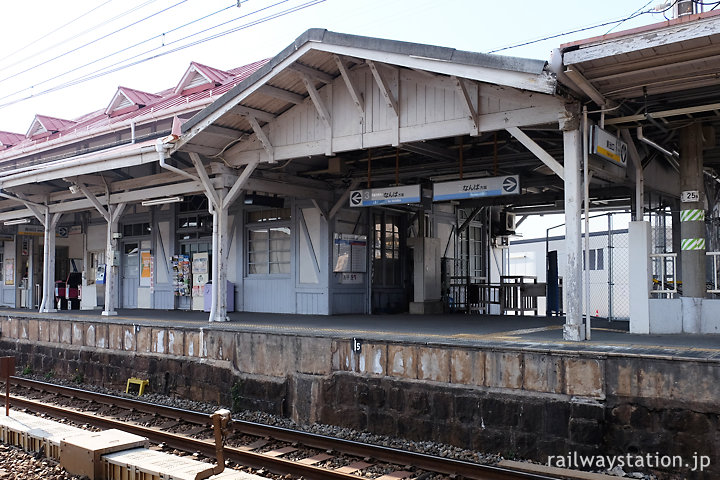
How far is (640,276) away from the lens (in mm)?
9562

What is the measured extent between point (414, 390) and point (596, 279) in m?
12.6

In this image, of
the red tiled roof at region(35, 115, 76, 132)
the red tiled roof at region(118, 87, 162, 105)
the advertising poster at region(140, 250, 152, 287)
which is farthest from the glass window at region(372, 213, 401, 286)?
the red tiled roof at region(35, 115, 76, 132)

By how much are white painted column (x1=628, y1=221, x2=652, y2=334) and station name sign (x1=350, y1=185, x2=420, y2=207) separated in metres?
4.11

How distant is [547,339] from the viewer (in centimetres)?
898

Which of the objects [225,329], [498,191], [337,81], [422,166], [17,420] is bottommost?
[17,420]

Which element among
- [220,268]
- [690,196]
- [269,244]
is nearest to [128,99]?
[269,244]

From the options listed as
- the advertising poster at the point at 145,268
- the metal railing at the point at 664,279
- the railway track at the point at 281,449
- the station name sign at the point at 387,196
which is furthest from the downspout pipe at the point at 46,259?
the metal railing at the point at 664,279

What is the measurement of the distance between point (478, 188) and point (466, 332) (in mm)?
2472

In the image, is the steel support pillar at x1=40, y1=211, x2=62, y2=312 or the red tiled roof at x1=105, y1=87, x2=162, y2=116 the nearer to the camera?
the steel support pillar at x1=40, y1=211, x2=62, y2=312

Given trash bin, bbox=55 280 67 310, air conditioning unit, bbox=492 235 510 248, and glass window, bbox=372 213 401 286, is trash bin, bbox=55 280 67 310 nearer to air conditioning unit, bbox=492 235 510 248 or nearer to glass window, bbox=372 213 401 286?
glass window, bbox=372 213 401 286

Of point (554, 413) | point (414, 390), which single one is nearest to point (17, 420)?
point (414, 390)

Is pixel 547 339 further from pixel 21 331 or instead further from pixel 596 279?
pixel 21 331

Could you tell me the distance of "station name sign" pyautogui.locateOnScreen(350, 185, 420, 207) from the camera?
12.4 m

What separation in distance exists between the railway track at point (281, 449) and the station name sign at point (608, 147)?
177 inches
